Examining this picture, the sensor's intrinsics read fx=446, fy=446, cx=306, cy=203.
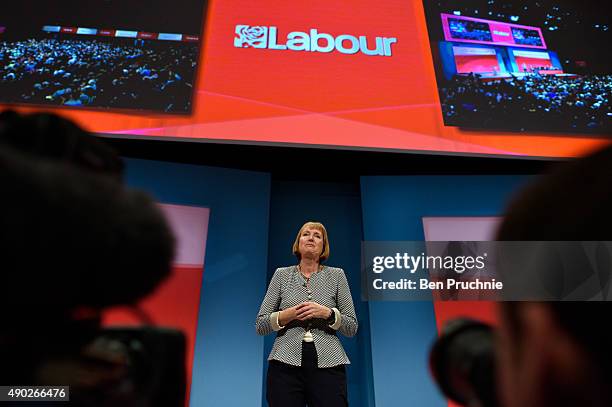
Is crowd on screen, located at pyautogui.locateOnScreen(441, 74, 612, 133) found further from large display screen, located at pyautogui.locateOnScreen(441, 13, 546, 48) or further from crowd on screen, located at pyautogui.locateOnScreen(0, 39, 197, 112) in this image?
crowd on screen, located at pyautogui.locateOnScreen(0, 39, 197, 112)

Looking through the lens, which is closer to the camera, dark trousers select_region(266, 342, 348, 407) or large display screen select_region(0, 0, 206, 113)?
dark trousers select_region(266, 342, 348, 407)

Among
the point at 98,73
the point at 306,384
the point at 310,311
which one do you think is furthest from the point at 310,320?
the point at 98,73

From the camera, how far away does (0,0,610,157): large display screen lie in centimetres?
248

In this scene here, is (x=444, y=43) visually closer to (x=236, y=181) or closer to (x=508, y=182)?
(x=508, y=182)

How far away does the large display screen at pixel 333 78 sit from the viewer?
2.48m

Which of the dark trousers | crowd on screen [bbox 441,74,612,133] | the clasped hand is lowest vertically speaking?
the dark trousers

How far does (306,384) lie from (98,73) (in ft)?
A: 6.64

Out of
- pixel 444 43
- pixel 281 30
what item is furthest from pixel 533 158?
pixel 281 30

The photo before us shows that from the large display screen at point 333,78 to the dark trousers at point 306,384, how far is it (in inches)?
47.2

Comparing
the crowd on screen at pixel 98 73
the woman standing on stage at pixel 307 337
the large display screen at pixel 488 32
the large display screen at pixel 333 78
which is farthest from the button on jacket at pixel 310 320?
the large display screen at pixel 488 32

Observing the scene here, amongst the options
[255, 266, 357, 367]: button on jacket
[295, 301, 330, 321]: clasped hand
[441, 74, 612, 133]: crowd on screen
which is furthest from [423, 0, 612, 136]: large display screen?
[295, 301, 330, 321]: clasped hand

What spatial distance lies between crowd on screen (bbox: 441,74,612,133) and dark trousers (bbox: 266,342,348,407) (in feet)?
5.27

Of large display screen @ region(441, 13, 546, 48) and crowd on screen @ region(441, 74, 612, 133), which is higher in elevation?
large display screen @ region(441, 13, 546, 48)

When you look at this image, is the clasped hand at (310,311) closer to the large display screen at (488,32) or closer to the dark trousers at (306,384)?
the dark trousers at (306,384)
